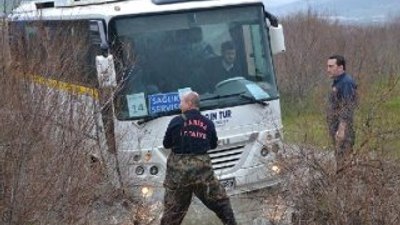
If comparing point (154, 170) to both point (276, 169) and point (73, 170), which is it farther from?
point (73, 170)

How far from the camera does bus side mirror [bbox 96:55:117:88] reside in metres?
7.84

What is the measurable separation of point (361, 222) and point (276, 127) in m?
2.74

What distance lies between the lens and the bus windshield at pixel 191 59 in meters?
8.34

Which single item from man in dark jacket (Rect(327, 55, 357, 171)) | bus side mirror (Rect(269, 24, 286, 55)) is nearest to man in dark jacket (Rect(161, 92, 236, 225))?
man in dark jacket (Rect(327, 55, 357, 171))

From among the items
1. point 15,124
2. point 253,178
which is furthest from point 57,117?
point 253,178

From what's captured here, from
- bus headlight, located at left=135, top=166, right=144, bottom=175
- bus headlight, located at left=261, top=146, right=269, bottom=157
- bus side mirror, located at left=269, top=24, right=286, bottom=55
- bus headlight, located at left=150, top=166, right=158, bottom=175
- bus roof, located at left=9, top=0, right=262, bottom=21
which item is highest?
bus roof, located at left=9, top=0, right=262, bottom=21

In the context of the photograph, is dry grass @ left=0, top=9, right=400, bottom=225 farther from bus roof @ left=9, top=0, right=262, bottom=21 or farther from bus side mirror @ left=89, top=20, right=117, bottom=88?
bus roof @ left=9, top=0, right=262, bottom=21

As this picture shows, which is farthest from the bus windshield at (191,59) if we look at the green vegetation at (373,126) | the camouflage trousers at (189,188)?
the green vegetation at (373,126)

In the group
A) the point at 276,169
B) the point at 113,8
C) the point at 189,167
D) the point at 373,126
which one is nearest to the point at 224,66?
the point at 113,8

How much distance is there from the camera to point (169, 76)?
8.54 metres

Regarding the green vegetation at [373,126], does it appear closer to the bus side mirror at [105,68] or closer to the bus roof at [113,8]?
the bus side mirror at [105,68]

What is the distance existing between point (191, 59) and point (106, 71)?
48.7 inches

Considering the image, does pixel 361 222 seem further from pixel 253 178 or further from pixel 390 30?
pixel 390 30

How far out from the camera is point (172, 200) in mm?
7672
